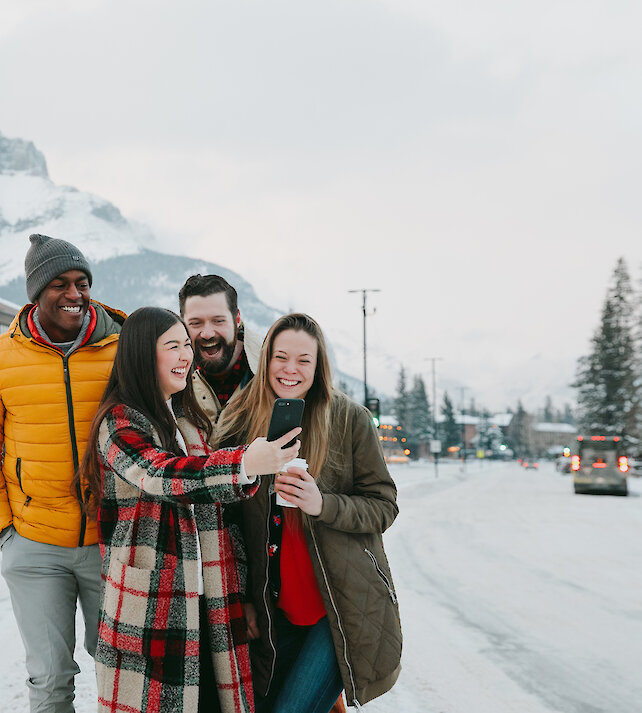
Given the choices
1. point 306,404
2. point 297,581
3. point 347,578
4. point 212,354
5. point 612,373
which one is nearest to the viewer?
point 347,578

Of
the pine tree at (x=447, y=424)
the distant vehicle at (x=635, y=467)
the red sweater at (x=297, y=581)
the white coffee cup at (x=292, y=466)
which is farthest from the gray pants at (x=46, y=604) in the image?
the pine tree at (x=447, y=424)

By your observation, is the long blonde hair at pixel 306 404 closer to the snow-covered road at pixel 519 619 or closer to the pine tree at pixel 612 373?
the snow-covered road at pixel 519 619

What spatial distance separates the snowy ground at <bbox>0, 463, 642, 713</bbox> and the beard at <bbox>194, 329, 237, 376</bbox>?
2321 mm

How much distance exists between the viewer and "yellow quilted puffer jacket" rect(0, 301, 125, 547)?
2.91 m

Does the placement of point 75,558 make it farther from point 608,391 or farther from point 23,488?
point 608,391

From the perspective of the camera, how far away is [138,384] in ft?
8.23

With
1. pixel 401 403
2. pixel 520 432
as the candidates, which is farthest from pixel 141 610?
pixel 520 432

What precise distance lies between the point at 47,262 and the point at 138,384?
0.90m

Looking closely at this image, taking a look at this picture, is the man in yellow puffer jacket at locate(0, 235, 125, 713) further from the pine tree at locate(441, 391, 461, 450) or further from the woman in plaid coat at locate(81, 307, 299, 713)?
the pine tree at locate(441, 391, 461, 450)

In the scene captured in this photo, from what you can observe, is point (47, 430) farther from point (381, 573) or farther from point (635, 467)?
point (635, 467)

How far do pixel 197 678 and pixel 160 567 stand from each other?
41cm

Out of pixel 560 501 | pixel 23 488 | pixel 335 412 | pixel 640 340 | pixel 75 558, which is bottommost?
pixel 560 501

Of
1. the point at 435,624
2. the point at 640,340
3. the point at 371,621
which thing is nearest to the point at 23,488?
the point at 371,621

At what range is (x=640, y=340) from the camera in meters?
50.2
